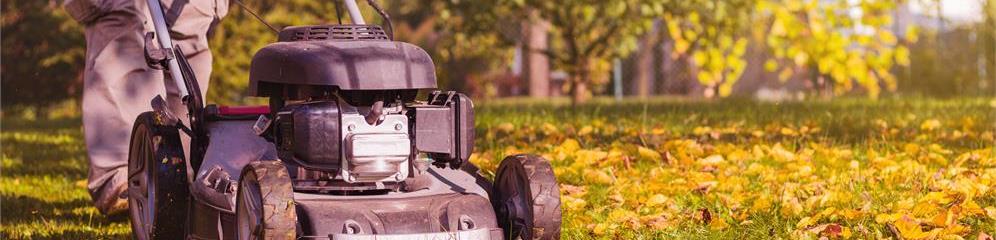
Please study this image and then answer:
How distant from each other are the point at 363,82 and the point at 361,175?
21 centimetres

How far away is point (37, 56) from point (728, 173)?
339 inches

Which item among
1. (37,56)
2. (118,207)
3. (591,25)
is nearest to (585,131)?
(118,207)

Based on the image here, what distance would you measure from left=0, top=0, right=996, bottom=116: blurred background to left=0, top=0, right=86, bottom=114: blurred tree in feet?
0.04

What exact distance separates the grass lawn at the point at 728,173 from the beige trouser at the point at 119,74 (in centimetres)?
22

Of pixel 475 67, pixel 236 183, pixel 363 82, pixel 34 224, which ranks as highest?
pixel 363 82

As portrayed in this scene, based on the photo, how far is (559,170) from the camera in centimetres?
490

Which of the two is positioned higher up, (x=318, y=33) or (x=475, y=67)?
(x=318, y=33)

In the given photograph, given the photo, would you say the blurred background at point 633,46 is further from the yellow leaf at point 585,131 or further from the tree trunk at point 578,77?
the yellow leaf at point 585,131

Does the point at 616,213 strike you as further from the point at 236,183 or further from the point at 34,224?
the point at 34,224

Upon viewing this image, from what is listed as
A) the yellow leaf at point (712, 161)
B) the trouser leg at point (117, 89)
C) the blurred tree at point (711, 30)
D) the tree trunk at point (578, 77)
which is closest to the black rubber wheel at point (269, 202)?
the trouser leg at point (117, 89)

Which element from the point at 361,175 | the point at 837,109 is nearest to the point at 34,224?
the point at 361,175

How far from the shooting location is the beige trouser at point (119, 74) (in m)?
4.66

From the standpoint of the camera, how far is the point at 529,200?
330 centimetres

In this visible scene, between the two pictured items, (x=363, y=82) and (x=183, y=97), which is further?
(x=183, y=97)
